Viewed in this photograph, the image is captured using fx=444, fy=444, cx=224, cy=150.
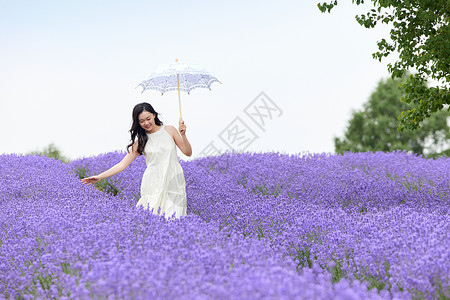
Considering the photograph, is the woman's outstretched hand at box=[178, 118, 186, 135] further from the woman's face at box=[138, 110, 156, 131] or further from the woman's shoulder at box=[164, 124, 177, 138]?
the woman's face at box=[138, 110, 156, 131]

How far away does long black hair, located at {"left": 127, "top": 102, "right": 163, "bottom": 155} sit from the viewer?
5.20 meters

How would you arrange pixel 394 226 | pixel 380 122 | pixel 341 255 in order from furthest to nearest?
1. pixel 380 122
2. pixel 394 226
3. pixel 341 255

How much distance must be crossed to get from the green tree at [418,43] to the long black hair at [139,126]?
246 cm

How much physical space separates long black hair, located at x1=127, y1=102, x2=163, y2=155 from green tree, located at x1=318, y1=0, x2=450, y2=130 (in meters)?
2.46

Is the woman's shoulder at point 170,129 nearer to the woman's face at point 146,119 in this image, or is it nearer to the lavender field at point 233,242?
the woman's face at point 146,119

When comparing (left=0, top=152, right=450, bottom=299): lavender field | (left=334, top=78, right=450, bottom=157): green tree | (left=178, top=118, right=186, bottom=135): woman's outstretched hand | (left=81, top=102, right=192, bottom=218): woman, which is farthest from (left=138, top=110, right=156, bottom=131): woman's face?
(left=334, top=78, right=450, bottom=157): green tree

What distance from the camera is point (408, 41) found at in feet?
19.5

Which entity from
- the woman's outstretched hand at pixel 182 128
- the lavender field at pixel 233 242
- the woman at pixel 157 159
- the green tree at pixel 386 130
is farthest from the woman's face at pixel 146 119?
the green tree at pixel 386 130

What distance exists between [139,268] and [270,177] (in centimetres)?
462

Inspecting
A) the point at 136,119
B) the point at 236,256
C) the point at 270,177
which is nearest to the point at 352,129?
the point at 270,177

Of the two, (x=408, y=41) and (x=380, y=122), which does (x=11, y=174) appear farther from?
(x=380, y=122)

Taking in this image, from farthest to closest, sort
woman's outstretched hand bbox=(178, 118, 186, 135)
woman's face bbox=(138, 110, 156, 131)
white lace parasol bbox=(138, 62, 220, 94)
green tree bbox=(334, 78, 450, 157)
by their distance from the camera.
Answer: green tree bbox=(334, 78, 450, 157) < white lace parasol bbox=(138, 62, 220, 94) < woman's outstretched hand bbox=(178, 118, 186, 135) < woman's face bbox=(138, 110, 156, 131)

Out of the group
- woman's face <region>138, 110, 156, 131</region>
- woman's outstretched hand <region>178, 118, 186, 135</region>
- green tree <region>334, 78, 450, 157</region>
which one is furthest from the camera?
green tree <region>334, 78, 450, 157</region>

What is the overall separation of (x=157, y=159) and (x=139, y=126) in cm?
45
